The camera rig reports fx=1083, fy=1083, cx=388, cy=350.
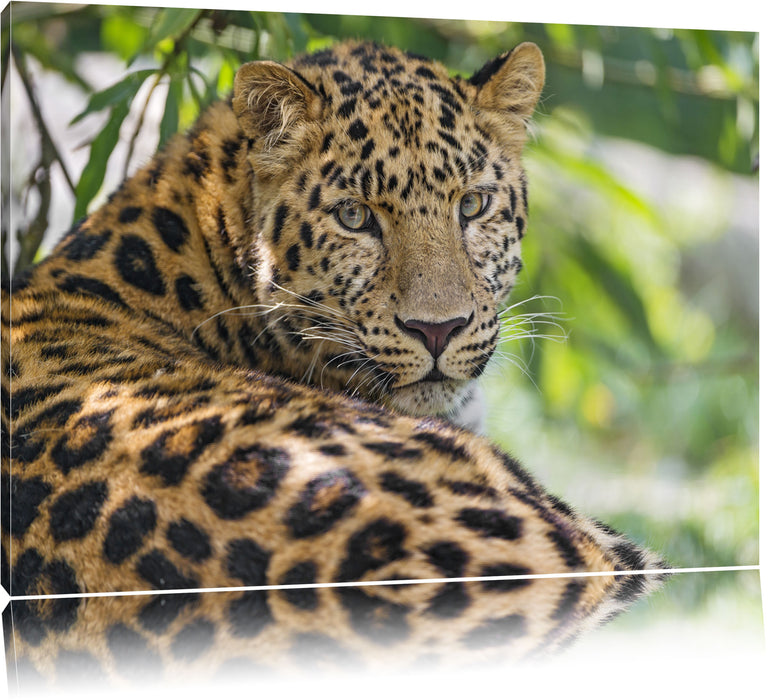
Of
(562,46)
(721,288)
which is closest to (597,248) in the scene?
(721,288)

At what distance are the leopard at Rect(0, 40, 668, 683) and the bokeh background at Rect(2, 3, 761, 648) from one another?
53cm

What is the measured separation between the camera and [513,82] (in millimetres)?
3770

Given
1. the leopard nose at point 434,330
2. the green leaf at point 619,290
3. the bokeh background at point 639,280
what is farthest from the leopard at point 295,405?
the green leaf at point 619,290

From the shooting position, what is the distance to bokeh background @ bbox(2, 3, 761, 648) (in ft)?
14.1

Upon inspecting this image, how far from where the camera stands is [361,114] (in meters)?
3.53

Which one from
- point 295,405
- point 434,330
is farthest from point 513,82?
point 295,405

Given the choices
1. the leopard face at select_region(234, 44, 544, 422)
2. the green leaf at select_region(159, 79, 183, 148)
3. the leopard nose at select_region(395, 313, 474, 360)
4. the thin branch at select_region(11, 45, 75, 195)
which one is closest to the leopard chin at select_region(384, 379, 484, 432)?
the leopard face at select_region(234, 44, 544, 422)

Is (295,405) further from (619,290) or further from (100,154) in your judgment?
(619,290)

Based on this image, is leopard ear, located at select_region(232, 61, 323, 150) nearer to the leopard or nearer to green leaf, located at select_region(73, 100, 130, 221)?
the leopard

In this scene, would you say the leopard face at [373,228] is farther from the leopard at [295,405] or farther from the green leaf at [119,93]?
the green leaf at [119,93]

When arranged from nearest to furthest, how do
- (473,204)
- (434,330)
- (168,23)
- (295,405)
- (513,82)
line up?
1. (295,405)
2. (434,330)
3. (473,204)
4. (513,82)
5. (168,23)

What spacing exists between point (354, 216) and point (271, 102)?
452 mm

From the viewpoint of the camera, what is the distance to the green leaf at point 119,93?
388cm

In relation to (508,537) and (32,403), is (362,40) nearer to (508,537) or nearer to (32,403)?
(32,403)
